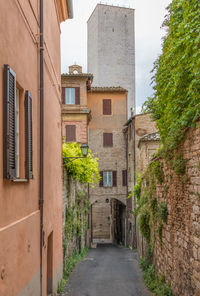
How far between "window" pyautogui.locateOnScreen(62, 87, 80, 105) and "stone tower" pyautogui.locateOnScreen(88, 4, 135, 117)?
49.5ft

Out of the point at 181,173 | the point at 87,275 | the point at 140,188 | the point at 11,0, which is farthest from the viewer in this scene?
the point at 140,188

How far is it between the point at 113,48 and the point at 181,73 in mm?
36438

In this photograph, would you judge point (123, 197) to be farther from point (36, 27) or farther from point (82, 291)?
point (36, 27)

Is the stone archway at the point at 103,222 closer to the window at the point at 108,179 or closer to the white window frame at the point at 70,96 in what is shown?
the window at the point at 108,179

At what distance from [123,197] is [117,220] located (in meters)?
5.46

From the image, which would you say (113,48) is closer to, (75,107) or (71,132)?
(75,107)

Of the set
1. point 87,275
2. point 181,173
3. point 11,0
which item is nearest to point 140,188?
point 87,275

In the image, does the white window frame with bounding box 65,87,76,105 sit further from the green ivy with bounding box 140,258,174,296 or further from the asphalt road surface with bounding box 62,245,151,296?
the green ivy with bounding box 140,258,174,296

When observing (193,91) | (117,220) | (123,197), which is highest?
(193,91)

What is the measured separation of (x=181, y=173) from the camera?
7473mm

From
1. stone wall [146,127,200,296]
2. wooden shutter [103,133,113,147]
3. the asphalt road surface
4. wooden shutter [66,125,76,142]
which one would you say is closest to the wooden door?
wooden shutter [103,133,113,147]

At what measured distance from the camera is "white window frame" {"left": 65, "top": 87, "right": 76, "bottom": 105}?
25.4 metres

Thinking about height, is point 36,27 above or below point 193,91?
above

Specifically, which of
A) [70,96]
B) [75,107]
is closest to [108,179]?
[75,107]
